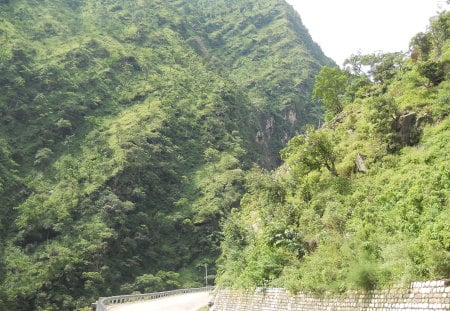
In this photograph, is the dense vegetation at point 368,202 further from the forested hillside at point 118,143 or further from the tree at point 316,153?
the forested hillside at point 118,143

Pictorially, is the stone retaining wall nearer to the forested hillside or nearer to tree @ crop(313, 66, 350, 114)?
tree @ crop(313, 66, 350, 114)

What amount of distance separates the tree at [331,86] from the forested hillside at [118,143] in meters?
35.6

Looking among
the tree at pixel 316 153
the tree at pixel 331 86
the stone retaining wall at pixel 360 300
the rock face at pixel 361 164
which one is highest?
the tree at pixel 331 86

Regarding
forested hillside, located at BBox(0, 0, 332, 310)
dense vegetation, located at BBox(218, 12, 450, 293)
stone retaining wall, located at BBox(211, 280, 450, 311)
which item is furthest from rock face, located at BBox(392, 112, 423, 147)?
forested hillside, located at BBox(0, 0, 332, 310)

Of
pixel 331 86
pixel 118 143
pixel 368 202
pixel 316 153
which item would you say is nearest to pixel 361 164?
pixel 316 153

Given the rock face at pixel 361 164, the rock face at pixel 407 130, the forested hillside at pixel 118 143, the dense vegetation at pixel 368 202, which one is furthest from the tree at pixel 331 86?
the forested hillside at pixel 118 143

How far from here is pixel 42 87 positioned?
9300 centimetres

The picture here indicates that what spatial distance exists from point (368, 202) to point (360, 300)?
699cm

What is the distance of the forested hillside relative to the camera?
204 ft

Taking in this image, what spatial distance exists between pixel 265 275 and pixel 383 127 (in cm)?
1037

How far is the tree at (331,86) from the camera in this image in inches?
1807

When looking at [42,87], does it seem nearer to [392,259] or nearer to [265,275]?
[265,275]

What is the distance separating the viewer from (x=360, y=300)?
1281cm

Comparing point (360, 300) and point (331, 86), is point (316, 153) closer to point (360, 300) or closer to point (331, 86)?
point (360, 300)
